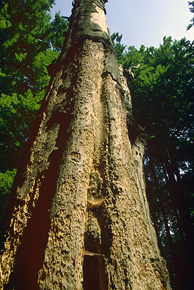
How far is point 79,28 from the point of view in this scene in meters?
2.14

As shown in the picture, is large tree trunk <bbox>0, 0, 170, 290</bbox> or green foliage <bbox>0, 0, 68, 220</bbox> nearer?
large tree trunk <bbox>0, 0, 170, 290</bbox>

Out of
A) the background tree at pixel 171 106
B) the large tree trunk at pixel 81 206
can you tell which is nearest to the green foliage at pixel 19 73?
the large tree trunk at pixel 81 206

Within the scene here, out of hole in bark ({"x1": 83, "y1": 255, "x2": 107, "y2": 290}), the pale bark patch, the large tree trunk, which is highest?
the pale bark patch

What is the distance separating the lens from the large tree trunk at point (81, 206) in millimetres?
814

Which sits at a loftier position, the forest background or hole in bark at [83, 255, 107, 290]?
the forest background

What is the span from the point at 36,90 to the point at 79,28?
347 centimetres

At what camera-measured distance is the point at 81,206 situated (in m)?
0.96

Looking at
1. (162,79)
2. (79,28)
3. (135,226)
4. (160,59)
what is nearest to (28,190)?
(135,226)

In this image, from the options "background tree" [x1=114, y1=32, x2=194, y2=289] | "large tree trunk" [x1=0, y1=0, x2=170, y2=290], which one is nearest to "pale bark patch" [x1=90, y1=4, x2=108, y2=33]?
"large tree trunk" [x1=0, y1=0, x2=170, y2=290]

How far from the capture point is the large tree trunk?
81 centimetres

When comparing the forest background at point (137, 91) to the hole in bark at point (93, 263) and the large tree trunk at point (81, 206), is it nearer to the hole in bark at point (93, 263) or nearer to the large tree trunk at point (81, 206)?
the large tree trunk at point (81, 206)

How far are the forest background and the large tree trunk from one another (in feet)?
8.63

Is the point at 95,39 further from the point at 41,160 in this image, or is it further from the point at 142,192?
the point at 142,192

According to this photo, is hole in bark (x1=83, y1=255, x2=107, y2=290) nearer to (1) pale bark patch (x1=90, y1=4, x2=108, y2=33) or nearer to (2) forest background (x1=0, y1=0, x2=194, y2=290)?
(1) pale bark patch (x1=90, y1=4, x2=108, y2=33)
